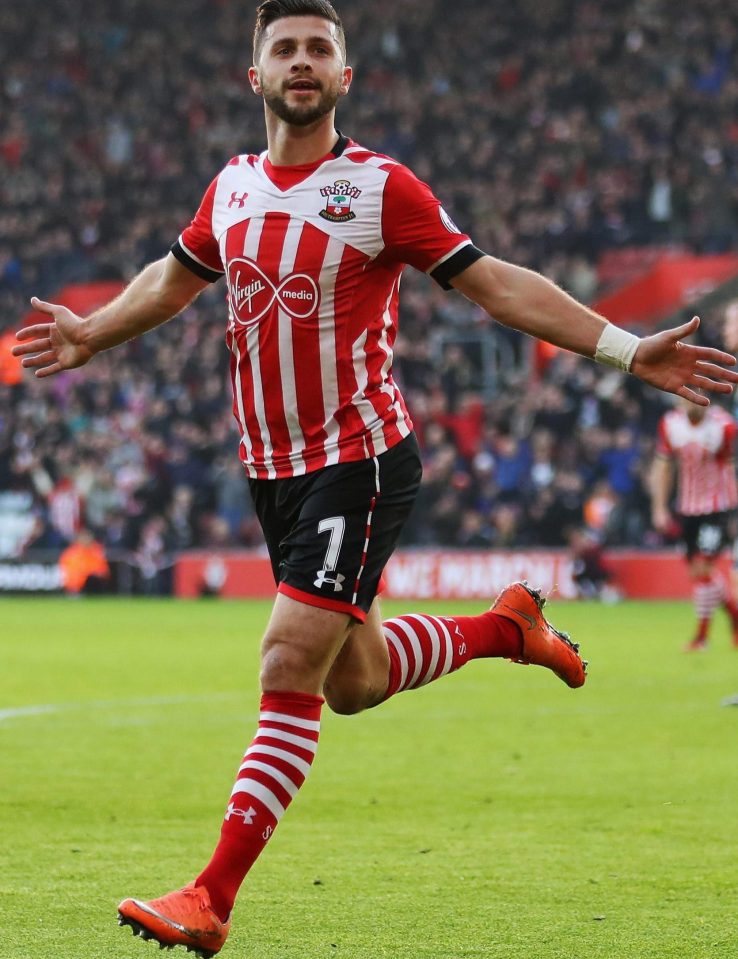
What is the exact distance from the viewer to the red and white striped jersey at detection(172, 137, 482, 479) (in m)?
4.88

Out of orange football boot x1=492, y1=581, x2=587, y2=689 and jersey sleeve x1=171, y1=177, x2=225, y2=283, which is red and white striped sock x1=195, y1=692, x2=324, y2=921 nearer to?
jersey sleeve x1=171, y1=177, x2=225, y2=283

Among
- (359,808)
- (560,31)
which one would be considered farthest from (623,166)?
(359,808)

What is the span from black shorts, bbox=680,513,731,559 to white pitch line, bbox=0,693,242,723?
5198 mm

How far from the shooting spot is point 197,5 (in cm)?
3669

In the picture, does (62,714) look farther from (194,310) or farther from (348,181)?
(194,310)

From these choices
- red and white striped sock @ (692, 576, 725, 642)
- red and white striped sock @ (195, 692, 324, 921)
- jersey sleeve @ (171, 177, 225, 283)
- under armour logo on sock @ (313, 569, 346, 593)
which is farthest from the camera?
red and white striped sock @ (692, 576, 725, 642)

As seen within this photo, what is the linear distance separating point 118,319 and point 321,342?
845mm

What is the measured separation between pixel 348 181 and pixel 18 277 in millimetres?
29756

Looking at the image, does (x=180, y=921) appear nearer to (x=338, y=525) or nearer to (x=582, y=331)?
(x=338, y=525)

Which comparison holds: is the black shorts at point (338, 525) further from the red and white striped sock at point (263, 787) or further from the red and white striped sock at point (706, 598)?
the red and white striped sock at point (706, 598)

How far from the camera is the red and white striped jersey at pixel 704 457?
1497 centimetres

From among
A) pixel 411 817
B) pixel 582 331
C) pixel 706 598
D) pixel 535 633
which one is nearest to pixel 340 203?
pixel 582 331

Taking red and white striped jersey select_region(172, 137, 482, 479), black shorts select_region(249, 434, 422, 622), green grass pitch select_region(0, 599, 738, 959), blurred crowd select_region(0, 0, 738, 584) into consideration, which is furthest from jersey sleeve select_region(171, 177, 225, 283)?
blurred crowd select_region(0, 0, 738, 584)

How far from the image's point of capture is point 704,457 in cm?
1503
